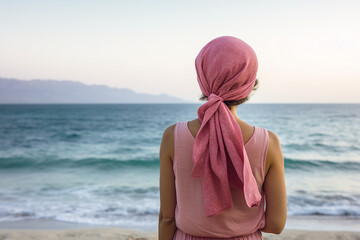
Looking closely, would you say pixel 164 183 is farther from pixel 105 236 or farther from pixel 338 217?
pixel 338 217

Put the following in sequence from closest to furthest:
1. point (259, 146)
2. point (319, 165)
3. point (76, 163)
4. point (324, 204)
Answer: point (259, 146) → point (324, 204) → point (319, 165) → point (76, 163)

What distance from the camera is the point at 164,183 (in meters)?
1.35

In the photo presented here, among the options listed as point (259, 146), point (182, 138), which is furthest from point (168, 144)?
point (259, 146)

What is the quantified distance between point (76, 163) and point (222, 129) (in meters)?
11.6

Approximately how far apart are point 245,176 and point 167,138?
34 cm

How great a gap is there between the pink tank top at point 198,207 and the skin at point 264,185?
0.03m

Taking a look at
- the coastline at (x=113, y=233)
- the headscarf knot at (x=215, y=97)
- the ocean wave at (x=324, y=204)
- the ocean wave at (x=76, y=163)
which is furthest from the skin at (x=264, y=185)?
the ocean wave at (x=76, y=163)

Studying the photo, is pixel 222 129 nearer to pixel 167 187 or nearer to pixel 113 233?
pixel 167 187

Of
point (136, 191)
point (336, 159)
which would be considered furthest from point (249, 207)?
point (336, 159)

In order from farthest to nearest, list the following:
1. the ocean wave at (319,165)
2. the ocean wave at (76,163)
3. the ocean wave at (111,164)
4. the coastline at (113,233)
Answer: the ocean wave at (76,163) < the ocean wave at (111,164) < the ocean wave at (319,165) < the coastline at (113,233)

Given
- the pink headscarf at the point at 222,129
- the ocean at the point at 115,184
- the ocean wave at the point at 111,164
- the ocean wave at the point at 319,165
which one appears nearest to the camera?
the pink headscarf at the point at 222,129

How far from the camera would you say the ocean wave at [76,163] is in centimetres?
1127

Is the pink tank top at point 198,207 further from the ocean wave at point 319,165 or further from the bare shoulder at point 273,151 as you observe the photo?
the ocean wave at point 319,165

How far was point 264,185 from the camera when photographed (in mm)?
1294
